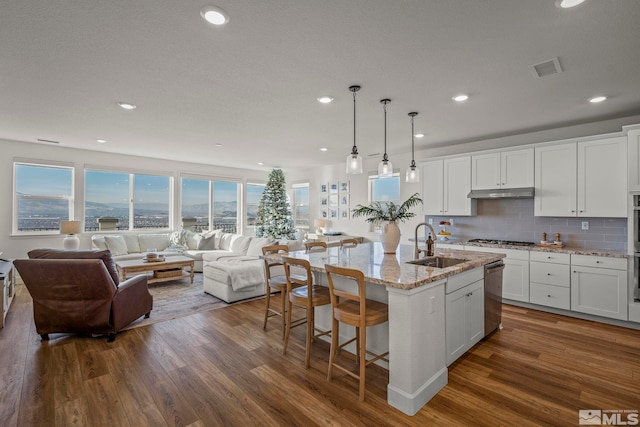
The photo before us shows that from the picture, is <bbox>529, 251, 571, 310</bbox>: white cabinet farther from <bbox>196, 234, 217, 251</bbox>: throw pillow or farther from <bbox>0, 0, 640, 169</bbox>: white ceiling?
<bbox>196, 234, 217, 251</bbox>: throw pillow

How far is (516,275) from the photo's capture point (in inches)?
170

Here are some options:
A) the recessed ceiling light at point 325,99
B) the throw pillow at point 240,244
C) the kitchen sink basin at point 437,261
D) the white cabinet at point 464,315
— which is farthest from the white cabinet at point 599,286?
the throw pillow at point 240,244

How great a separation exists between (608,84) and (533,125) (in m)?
1.41

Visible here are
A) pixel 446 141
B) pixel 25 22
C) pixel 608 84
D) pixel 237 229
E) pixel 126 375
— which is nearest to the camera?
pixel 25 22

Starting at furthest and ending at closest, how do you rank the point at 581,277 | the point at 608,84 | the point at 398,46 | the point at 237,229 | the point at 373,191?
the point at 237,229, the point at 373,191, the point at 581,277, the point at 608,84, the point at 398,46

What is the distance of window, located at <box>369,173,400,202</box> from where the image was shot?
6742 millimetres

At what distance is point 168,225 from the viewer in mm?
7656

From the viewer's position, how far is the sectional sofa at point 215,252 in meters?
4.54

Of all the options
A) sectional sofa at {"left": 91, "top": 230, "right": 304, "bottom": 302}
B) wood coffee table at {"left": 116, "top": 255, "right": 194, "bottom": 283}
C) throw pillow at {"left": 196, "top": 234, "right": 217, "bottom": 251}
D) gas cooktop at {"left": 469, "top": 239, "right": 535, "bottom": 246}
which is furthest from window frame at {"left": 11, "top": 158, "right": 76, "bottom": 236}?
gas cooktop at {"left": 469, "top": 239, "right": 535, "bottom": 246}

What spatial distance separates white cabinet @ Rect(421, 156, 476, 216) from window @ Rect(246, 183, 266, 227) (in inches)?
213

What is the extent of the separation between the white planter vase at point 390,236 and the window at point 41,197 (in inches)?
260

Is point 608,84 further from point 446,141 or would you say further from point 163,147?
point 163,147

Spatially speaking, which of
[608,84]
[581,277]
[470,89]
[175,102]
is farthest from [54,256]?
→ [581,277]

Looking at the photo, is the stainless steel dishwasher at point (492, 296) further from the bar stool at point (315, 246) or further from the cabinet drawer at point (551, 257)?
the bar stool at point (315, 246)
